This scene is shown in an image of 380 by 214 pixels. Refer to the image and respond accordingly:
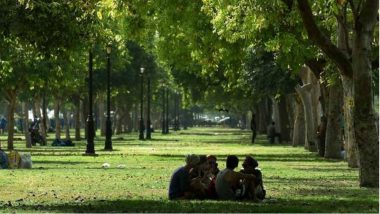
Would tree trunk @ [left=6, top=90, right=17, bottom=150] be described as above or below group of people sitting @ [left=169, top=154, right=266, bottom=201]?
above

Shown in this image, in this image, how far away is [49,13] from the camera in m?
18.8

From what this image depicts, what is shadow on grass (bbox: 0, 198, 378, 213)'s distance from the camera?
15125mm

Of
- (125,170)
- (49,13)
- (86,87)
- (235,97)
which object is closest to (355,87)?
(49,13)

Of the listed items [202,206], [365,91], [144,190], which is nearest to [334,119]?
[365,91]

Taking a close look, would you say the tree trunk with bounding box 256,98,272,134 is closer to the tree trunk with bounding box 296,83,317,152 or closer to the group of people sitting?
the tree trunk with bounding box 296,83,317,152

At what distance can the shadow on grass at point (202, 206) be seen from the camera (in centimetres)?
1512

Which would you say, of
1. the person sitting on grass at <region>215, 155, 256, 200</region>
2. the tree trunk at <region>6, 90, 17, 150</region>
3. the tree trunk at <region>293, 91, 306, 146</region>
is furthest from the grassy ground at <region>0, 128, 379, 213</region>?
the tree trunk at <region>293, 91, 306, 146</region>

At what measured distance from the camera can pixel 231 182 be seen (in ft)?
56.2

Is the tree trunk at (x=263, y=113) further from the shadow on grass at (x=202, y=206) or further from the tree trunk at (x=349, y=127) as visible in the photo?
the shadow on grass at (x=202, y=206)

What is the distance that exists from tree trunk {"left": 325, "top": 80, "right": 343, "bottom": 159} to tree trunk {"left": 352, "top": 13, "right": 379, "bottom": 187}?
1532 centimetres

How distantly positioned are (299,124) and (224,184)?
130 ft

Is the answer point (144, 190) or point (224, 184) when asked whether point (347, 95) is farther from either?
point (224, 184)

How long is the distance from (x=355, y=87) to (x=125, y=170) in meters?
10.1

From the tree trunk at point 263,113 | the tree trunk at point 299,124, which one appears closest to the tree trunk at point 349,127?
the tree trunk at point 299,124
